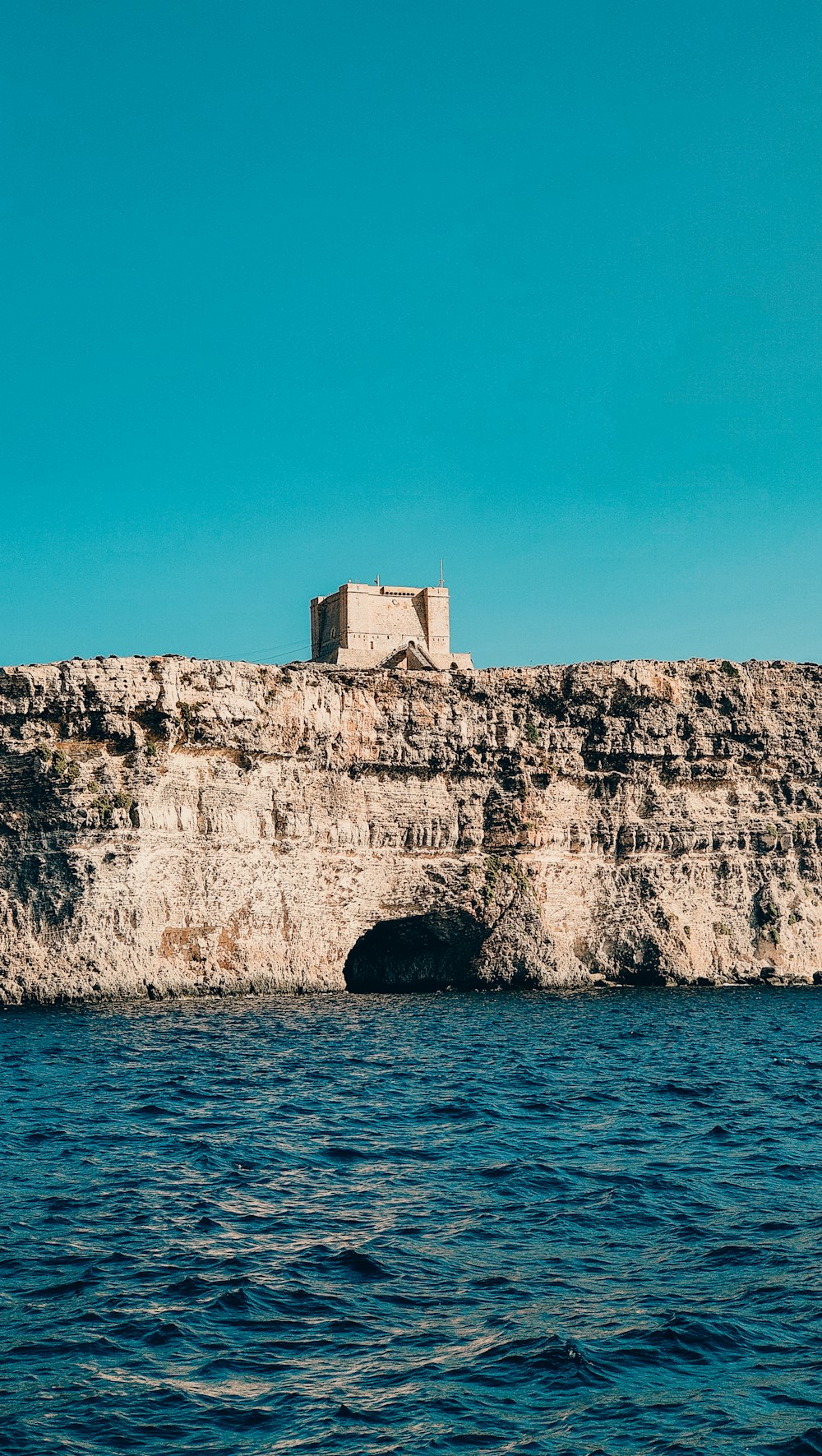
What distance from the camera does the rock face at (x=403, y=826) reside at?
4253 centimetres

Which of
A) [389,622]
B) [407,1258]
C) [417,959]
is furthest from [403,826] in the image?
[407,1258]

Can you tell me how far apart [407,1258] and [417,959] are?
38.0m

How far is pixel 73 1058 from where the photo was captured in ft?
97.1

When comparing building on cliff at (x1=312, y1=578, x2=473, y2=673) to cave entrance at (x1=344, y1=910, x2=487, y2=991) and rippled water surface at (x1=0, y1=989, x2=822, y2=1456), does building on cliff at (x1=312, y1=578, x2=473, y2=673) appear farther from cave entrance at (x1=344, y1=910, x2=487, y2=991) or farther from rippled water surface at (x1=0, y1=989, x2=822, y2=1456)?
rippled water surface at (x1=0, y1=989, x2=822, y2=1456)

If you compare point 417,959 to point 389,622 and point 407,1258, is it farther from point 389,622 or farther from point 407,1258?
point 407,1258

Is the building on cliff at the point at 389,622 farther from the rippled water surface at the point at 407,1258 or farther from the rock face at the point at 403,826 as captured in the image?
the rippled water surface at the point at 407,1258

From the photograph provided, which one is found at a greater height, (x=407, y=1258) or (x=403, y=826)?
(x=403, y=826)

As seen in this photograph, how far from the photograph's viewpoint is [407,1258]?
50.7 feet

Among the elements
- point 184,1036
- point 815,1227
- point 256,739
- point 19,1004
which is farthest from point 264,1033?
point 815,1227

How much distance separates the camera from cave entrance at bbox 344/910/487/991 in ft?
169

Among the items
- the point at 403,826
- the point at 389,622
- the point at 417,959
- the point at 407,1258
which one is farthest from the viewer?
the point at 389,622

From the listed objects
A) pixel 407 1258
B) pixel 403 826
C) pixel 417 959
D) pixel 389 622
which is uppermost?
pixel 389 622

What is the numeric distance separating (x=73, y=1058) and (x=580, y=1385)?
1958 cm

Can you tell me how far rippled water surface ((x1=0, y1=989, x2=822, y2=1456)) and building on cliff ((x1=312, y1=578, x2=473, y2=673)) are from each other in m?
43.4
